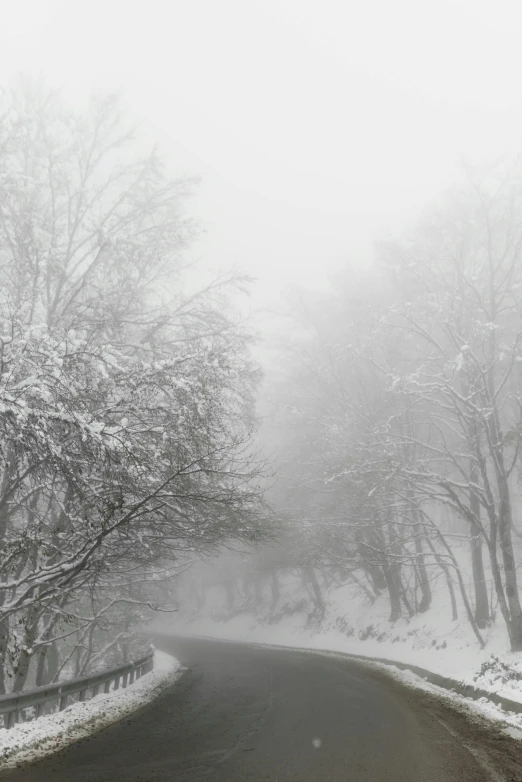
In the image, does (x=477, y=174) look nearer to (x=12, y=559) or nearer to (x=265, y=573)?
(x=12, y=559)

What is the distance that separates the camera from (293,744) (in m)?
7.98

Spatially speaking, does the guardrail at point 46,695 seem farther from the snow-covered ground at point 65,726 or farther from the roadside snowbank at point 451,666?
the roadside snowbank at point 451,666

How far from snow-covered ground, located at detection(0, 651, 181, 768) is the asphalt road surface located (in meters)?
0.32

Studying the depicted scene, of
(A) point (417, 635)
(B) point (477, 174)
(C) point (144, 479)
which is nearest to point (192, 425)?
(C) point (144, 479)

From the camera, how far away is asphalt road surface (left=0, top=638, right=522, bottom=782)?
6320 millimetres

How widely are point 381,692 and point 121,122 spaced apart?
1509 centimetres

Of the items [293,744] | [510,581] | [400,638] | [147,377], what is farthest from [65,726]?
[400,638]

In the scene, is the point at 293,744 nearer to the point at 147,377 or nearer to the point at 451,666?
the point at 147,377

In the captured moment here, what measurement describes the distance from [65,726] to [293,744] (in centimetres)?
396

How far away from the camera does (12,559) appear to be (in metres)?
8.43

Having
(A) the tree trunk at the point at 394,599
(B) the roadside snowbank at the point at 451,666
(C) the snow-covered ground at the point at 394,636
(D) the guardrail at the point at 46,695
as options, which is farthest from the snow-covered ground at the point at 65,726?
(A) the tree trunk at the point at 394,599

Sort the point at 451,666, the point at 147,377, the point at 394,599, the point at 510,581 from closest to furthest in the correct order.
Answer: the point at 147,377
the point at 510,581
the point at 451,666
the point at 394,599

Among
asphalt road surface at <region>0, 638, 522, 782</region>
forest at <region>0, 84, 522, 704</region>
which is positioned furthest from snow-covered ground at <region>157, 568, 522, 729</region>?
asphalt road surface at <region>0, 638, 522, 782</region>

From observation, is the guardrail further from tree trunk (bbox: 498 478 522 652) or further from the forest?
tree trunk (bbox: 498 478 522 652)
